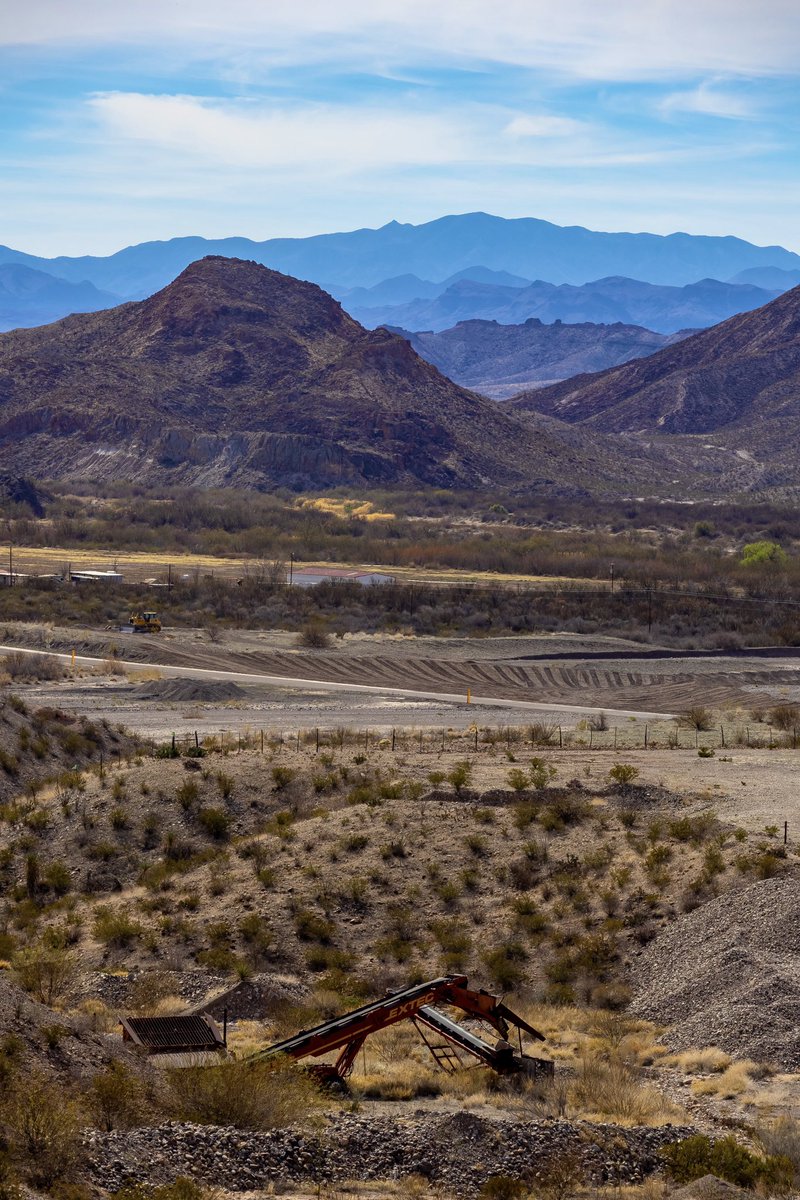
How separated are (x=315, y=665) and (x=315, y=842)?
28.5 meters

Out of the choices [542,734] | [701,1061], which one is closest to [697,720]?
[542,734]

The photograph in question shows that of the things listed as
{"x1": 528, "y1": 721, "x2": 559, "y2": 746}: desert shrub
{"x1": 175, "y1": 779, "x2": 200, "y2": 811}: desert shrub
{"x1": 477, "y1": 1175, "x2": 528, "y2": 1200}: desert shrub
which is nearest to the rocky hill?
{"x1": 528, "y1": 721, "x2": 559, "y2": 746}: desert shrub

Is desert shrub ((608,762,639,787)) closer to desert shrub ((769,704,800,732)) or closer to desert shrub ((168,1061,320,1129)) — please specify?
desert shrub ((769,704,800,732))

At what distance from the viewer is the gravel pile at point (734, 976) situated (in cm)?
2009

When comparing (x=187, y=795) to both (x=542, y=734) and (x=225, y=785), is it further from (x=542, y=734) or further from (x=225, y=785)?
(x=542, y=734)

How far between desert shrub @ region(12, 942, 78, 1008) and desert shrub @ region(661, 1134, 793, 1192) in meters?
8.78

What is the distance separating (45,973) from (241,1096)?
652 centimetres

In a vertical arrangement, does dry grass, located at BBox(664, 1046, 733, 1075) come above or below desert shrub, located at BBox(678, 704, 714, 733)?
below

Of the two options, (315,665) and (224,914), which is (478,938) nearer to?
(224,914)

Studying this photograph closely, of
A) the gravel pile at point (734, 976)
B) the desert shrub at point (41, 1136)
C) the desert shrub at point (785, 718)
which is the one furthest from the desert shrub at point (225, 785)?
the desert shrub at point (785, 718)

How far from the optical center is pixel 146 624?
201 feet

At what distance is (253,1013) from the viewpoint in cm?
2125

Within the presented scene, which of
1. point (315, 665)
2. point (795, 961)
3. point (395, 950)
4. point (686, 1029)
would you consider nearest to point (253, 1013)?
point (395, 950)

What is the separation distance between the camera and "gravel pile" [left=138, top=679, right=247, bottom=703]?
47531 mm
